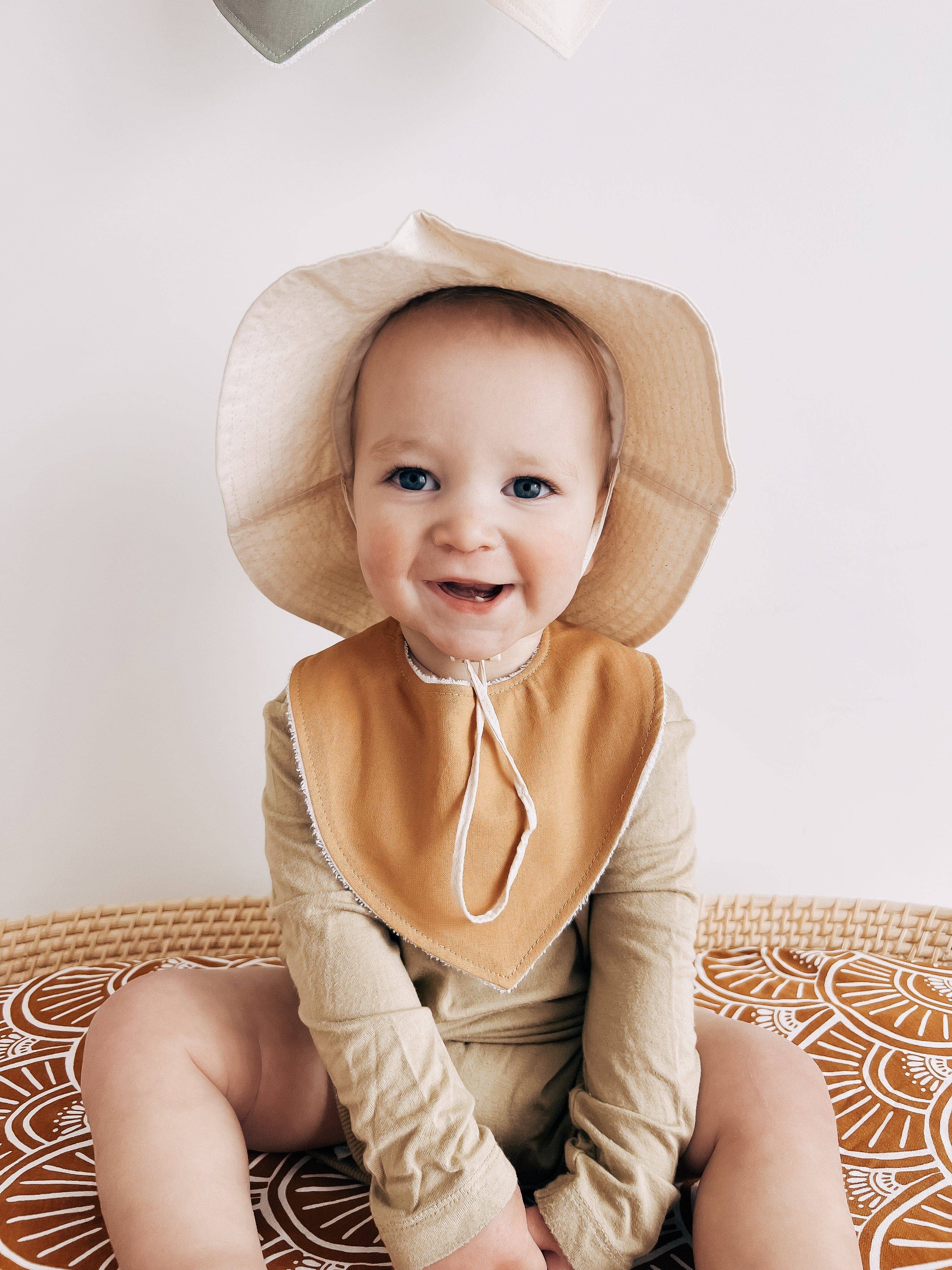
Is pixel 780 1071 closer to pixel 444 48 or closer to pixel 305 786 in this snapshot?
pixel 305 786

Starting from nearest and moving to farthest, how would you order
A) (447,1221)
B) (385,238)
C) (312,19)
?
(447,1221) < (312,19) < (385,238)

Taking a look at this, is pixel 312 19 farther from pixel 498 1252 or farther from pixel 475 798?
pixel 498 1252

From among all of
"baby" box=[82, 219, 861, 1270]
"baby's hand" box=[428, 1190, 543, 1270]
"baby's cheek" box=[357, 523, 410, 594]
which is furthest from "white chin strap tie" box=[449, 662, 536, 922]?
"baby's hand" box=[428, 1190, 543, 1270]

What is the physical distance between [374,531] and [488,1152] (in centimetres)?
45

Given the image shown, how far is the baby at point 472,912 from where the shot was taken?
74 centimetres

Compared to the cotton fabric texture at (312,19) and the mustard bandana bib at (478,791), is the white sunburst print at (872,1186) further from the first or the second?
the cotton fabric texture at (312,19)

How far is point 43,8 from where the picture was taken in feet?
3.53

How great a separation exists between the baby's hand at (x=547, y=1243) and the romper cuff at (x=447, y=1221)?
0.04 m

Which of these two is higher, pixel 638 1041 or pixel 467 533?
pixel 467 533

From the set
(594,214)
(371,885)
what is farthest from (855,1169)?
(594,214)

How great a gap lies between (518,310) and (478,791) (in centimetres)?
37

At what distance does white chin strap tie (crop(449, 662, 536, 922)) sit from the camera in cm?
82

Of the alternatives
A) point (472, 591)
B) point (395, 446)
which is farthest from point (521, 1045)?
point (395, 446)

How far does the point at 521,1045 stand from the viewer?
88cm
